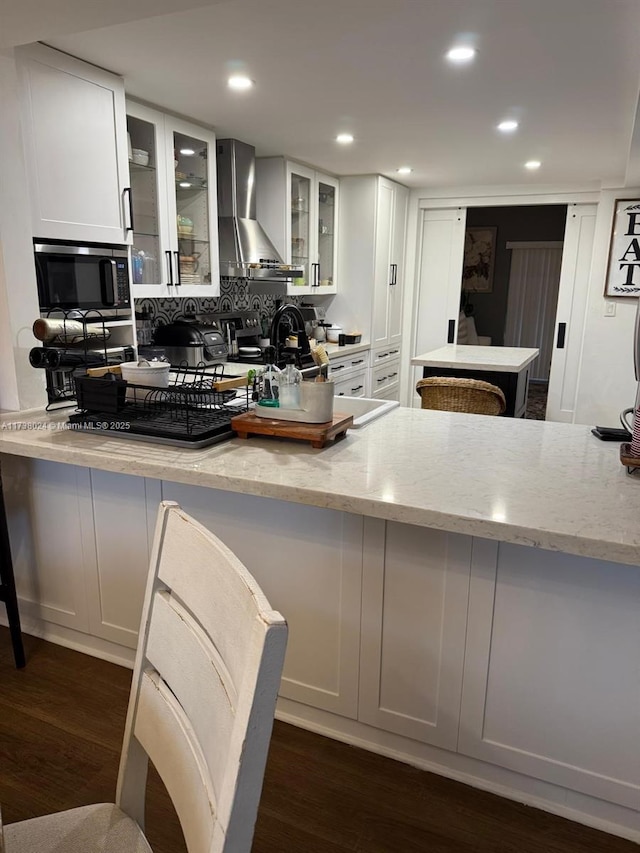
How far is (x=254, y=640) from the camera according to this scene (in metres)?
0.59

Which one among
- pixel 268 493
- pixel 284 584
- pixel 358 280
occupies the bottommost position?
pixel 284 584

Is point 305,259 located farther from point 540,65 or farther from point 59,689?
point 59,689

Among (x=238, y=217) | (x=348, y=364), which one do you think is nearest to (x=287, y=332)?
(x=238, y=217)

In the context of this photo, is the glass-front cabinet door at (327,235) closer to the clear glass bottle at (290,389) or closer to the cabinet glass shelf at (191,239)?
the cabinet glass shelf at (191,239)

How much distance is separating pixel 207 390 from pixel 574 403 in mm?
4498

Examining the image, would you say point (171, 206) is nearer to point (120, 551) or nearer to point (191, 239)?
point (191, 239)

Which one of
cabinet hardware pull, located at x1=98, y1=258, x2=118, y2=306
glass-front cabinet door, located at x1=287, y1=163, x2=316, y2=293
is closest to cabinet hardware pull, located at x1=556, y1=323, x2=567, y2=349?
glass-front cabinet door, located at x1=287, y1=163, x2=316, y2=293

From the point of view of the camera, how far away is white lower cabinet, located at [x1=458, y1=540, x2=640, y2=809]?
1.43m

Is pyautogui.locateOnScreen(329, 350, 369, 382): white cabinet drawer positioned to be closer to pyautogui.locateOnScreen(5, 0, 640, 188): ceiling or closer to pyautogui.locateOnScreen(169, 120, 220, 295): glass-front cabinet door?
pyautogui.locateOnScreen(169, 120, 220, 295): glass-front cabinet door

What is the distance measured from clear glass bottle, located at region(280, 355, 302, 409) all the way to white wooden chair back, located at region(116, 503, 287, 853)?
966 mm

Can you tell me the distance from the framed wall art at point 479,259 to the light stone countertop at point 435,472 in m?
6.52

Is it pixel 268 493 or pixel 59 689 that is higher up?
pixel 268 493

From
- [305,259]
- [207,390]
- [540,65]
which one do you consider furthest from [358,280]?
[207,390]

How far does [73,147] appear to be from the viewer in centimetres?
242
